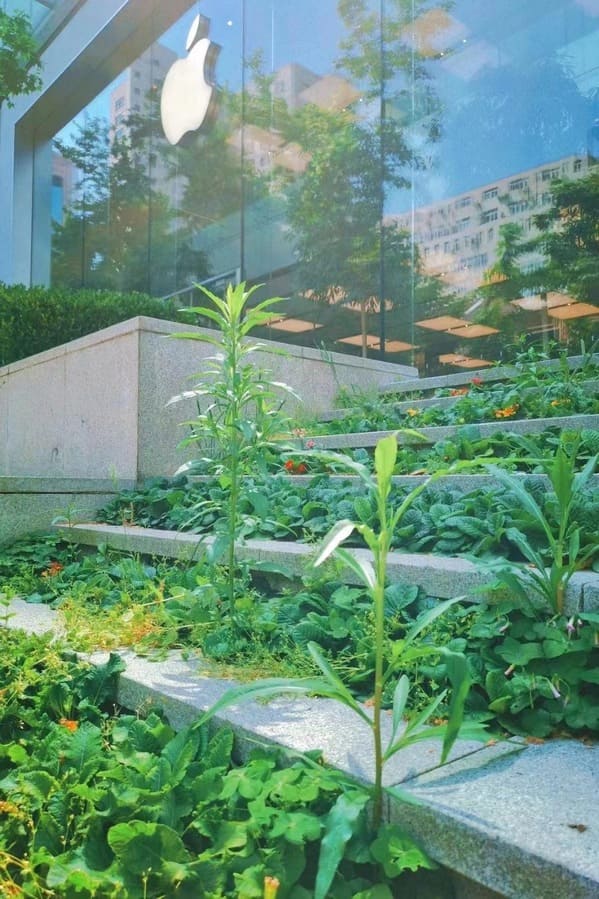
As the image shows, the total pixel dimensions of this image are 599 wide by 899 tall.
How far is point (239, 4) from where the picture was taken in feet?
36.9

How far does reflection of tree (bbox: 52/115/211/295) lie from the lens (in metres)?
12.6

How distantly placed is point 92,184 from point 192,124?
4.03 m

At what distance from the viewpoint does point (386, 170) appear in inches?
359

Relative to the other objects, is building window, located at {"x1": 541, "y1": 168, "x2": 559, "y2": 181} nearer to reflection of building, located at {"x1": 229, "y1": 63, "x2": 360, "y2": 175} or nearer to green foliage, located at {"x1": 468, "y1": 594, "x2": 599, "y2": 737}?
reflection of building, located at {"x1": 229, "y1": 63, "x2": 360, "y2": 175}

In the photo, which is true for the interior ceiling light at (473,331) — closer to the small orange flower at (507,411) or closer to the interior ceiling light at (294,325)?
the interior ceiling light at (294,325)

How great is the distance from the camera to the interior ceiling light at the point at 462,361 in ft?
26.1

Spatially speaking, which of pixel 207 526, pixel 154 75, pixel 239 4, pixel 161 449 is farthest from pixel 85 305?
pixel 154 75

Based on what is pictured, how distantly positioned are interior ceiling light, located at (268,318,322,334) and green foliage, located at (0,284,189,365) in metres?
2.83

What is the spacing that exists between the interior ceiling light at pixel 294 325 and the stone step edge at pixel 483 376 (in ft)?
10.1

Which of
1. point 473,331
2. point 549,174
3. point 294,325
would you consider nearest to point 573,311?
point 473,331

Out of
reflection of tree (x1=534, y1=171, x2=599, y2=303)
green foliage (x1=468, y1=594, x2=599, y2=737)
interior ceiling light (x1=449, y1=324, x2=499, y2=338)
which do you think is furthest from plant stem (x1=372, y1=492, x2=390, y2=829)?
interior ceiling light (x1=449, y1=324, x2=499, y2=338)

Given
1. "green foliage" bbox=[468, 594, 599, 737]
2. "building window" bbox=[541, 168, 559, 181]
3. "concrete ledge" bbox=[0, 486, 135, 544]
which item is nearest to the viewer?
"green foliage" bbox=[468, 594, 599, 737]

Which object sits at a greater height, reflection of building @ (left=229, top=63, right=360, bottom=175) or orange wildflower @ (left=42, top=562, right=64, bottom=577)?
reflection of building @ (left=229, top=63, right=360, bottom=175)

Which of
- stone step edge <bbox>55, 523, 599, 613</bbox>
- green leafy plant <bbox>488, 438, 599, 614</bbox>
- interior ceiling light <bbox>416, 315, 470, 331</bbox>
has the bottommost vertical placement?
stone step edge <bbox>55, 523, 599, 613</bbox>
